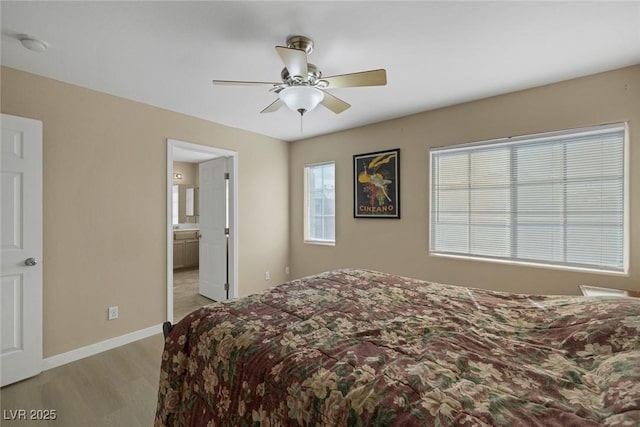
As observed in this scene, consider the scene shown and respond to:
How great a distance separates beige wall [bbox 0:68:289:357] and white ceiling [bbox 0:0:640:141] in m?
0.24

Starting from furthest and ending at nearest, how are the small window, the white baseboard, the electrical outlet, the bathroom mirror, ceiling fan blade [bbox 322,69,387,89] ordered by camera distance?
1. the bathroom mirror
2. the small window
3. the electrical outlet
4. the white baseboard
5. ceiling fan blade [bbox 322,69,387,89]

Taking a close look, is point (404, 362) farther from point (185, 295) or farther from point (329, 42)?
point (185, 295)

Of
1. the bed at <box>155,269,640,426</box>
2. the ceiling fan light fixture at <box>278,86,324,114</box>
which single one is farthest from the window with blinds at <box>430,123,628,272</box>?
the ceiling fan light fixture at <box>278,86,324,114</box>

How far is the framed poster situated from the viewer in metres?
3.60

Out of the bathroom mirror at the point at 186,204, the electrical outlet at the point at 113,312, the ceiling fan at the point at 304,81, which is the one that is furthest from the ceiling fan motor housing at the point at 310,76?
the bathroom mirror at the point at 186,204

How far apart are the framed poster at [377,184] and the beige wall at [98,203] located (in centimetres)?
206

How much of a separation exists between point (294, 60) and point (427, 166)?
86.6 inches

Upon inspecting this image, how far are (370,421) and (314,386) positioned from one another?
0.73ft

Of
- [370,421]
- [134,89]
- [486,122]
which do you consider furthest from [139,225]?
[486,122]

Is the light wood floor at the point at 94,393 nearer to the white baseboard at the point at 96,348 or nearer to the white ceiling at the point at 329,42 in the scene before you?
the white baseboard at the point at 96,348

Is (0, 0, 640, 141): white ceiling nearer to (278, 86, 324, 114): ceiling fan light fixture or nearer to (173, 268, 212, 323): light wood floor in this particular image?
(278, 86, 324, 114): ceiling fan light fixture

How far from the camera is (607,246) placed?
2.44 m

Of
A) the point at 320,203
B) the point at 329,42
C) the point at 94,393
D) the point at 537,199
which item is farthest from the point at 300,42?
the point at 94,393

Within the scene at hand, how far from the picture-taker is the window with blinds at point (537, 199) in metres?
2.43
